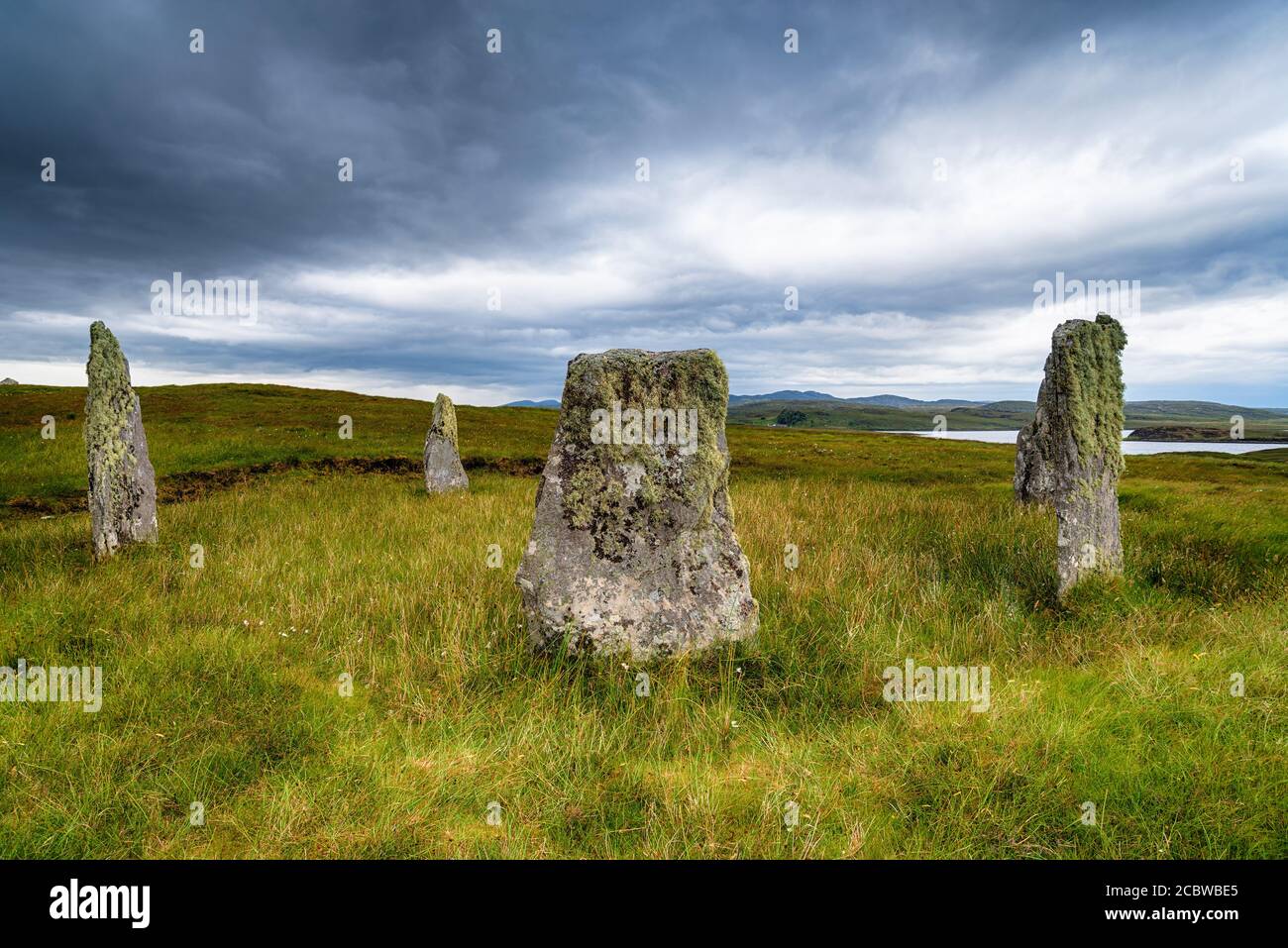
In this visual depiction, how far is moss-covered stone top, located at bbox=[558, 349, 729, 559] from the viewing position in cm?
634

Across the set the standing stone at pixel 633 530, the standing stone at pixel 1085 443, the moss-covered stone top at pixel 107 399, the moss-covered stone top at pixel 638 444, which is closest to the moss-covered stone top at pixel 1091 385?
the standing stone at pixel 1085 443

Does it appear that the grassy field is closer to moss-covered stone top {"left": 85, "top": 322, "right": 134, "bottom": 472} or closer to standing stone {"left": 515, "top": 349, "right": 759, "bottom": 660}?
standing stone {"left": 515, "top": 349, "right": 759, "bottom": 660}

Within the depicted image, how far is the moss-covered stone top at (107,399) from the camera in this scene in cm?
1011

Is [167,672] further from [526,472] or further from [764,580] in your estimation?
[526,472]

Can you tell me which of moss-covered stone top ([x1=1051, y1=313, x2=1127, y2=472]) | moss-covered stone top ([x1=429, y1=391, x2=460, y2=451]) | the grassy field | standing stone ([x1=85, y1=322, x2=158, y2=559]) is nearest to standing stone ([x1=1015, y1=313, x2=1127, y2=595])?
moss-covered stone top ([x1=1051, y1=313, x2=1127, y2=472])

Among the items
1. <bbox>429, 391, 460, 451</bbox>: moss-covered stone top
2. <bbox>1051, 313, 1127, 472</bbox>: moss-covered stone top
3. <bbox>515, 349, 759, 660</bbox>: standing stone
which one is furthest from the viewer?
<bbox>429, 391, 460, 451</bbox>: moss-covered stone top

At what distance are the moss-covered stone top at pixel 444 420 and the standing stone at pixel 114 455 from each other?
24.8ft

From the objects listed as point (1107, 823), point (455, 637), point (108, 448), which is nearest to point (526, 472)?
point (108, 448)

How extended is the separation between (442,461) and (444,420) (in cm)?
128

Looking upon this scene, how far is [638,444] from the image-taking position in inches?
255

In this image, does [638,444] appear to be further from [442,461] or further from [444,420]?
[444,420]

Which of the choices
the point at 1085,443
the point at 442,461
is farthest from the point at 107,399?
the point at 1085,443

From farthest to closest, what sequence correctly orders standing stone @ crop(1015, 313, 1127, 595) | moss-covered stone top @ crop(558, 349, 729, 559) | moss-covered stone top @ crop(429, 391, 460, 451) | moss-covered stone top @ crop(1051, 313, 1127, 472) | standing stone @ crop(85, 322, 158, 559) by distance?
moss-covered stone top @ crop(429, 391, 460, 451), standing stone @ crop(85, 322, 158, 559), moss-covered stone top @ crop(1051, 313, 1127, 472), standing stone @ crop(1015, 313, 1127, 595), moss-covered stone top @ crop(558, 349, 729, 559)
